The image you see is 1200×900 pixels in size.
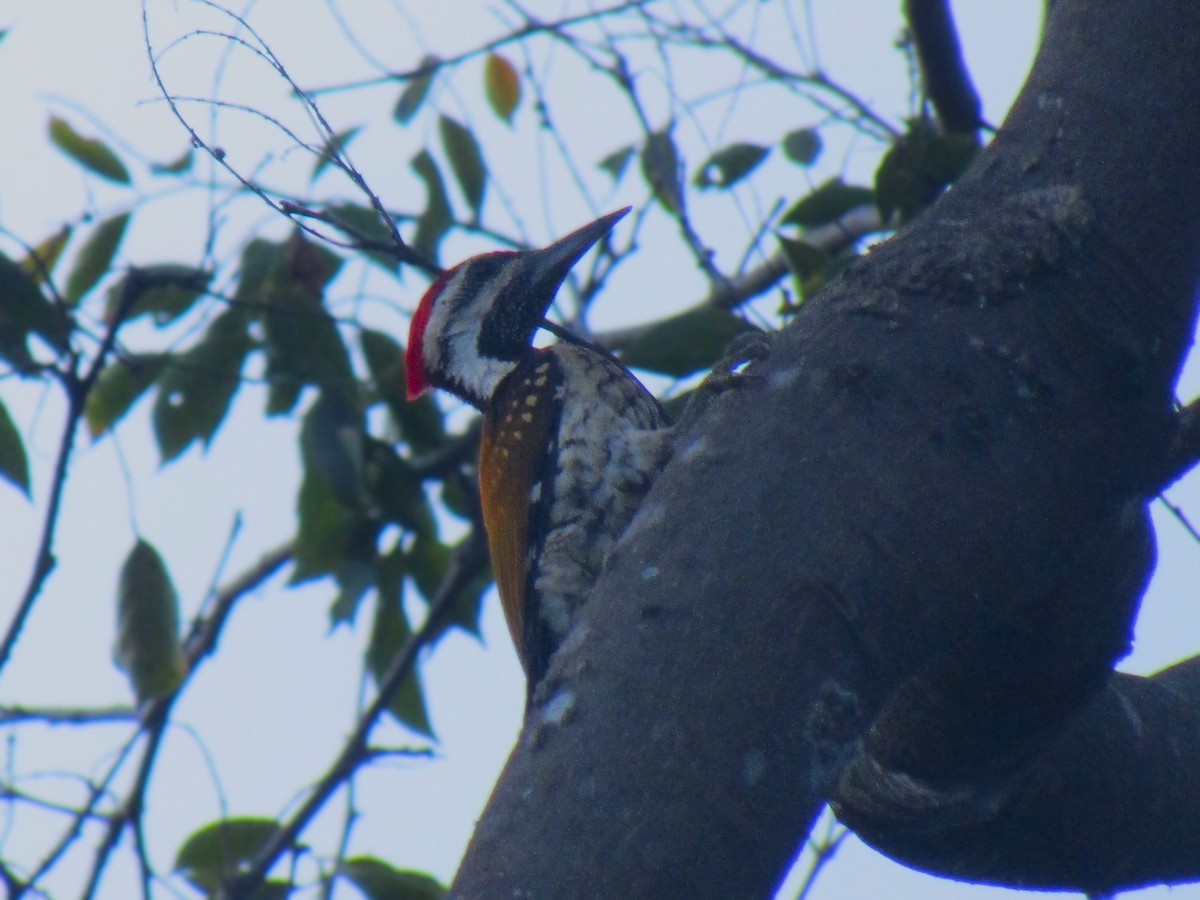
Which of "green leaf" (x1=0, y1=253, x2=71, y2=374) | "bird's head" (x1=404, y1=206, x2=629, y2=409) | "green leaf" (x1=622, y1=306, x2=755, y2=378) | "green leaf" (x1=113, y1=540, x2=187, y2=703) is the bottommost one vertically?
"green leaf" (x1=113, y1=540, x2=187, y2=703)

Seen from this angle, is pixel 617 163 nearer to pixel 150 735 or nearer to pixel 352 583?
pixel 352 583

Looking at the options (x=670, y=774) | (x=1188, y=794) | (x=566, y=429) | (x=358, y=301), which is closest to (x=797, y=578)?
(x=670, y=774)

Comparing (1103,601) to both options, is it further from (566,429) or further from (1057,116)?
(566,429)

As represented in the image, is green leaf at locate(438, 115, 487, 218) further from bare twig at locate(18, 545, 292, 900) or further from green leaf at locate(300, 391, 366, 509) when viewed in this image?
bare twig at locate(18, 545, 292, 900)

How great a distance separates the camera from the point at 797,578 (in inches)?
54.8

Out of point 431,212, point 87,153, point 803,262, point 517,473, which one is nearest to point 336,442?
point 517,473

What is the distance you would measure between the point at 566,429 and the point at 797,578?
1851 mm

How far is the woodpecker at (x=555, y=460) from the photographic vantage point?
122 inches

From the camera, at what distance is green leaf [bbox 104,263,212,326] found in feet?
9.87

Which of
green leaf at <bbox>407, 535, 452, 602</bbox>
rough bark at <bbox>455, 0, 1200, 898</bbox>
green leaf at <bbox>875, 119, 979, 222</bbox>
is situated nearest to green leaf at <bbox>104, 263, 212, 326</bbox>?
green leaf at <bbox>407, 535, 452, 602</bbox>

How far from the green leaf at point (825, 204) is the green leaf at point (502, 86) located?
142 centimetres

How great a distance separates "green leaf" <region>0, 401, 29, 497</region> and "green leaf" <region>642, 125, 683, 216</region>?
1.78 metres

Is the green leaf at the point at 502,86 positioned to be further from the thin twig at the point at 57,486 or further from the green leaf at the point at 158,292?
the thin twig at the point at 57,486

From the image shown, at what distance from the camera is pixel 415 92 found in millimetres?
4285
